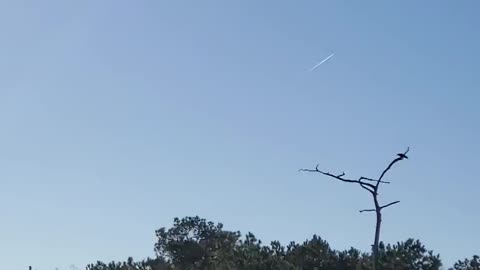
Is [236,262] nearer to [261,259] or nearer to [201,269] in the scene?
[261,259]

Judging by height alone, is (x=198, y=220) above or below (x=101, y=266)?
above

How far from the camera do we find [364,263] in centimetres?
4628

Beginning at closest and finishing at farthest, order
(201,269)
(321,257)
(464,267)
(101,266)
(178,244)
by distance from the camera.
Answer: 1. (321,257)
2. (464,267)
3. (101,266)
4. (201,269)
5. (178,244)

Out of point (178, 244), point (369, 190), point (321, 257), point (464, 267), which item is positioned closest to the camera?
point (369, 190)

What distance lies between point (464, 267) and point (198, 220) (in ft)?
126

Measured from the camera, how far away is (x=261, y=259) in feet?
167

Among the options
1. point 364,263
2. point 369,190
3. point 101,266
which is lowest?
point 369,190

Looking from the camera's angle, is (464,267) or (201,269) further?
(201,269)

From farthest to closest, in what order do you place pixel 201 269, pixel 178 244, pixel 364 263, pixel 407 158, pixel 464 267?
pixel 178 244
pixel 201 269
pixel 464 267
pixel 364 263
pixel 407 158

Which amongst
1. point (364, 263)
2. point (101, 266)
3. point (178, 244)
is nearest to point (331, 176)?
point (364, 263)

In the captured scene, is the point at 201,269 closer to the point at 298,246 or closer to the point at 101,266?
the point at 101,266

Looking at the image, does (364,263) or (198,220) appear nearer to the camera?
(364,263)

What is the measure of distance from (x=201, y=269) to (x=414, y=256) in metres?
33.8

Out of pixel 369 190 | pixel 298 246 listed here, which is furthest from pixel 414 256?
pixel 369 190
